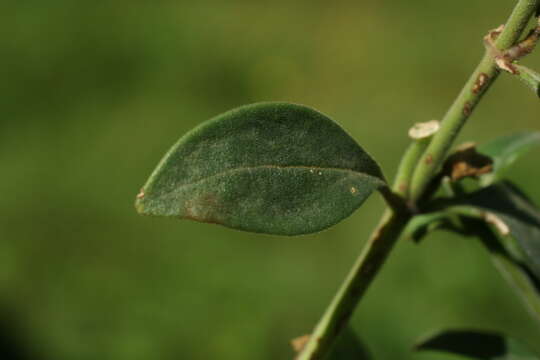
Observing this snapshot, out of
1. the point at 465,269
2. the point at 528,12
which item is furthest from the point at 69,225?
the point at 528,12

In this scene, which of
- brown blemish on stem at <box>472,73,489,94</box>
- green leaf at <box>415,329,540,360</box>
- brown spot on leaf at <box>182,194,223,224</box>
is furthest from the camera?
green leaf at <box>415,329,540,360</box>

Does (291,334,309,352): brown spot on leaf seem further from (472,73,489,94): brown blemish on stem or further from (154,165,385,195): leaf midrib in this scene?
(472,73,489,94): brown blemish on stem

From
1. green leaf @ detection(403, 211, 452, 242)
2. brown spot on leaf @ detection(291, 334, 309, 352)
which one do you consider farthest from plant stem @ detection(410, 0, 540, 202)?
brown spot on leaf @ detection(291, 334, 309, 352)

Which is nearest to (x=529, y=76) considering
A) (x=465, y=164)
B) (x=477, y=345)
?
(x=465, y=164)

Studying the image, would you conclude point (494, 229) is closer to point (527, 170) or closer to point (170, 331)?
point (170, 331)

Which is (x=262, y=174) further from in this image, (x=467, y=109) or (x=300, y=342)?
(x=300, y=342)

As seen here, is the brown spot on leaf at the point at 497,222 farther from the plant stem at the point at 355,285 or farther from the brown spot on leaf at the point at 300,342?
the brown spot on leaf at the point at 300,342
